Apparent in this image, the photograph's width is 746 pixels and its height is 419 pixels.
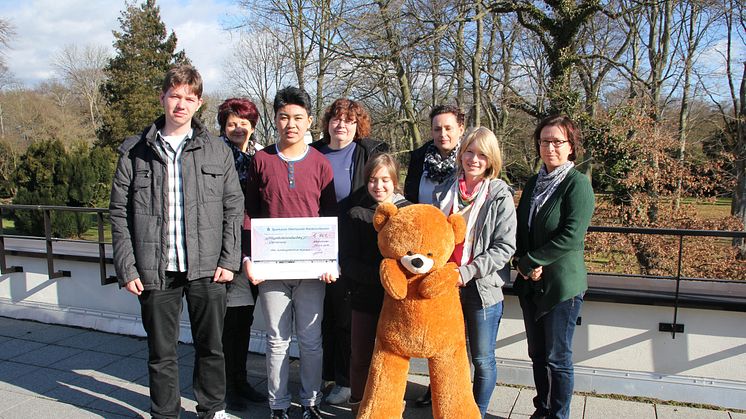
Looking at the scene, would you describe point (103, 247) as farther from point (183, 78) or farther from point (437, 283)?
point (437, 283)

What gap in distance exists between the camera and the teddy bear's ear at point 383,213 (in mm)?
2705

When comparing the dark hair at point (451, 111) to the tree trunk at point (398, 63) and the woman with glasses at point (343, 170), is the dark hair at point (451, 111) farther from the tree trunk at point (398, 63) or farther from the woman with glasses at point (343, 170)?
the tree trunk at point (398, 63)

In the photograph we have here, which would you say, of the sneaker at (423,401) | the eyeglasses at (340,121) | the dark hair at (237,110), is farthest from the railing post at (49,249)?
the sneaker at (423,401)

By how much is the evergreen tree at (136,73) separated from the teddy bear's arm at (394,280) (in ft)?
82.4

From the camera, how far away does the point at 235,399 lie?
359cm

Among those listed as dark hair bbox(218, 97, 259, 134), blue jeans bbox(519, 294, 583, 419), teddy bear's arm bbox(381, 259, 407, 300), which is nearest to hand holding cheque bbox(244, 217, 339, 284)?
teddy bear's arm bbox(381, 259, 407, 300)

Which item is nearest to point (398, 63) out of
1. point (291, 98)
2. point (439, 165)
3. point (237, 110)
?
point (237, 110)

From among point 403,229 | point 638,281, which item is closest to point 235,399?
point 403,229

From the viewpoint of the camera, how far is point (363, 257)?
10.0ft

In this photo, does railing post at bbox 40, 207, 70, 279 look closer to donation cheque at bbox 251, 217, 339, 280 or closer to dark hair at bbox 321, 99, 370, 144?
donation cheque at bbox 251, 217, 339, 280

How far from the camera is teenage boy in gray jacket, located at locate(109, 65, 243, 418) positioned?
2.94 meters

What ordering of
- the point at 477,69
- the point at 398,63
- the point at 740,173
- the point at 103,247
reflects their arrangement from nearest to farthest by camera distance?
the point at 103,247 < the point at 740,173 < the point at 398,63 < the point at 477,69

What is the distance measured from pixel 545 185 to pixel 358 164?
4.05 ft

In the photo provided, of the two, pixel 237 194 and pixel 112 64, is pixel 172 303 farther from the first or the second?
pixel 112 64
